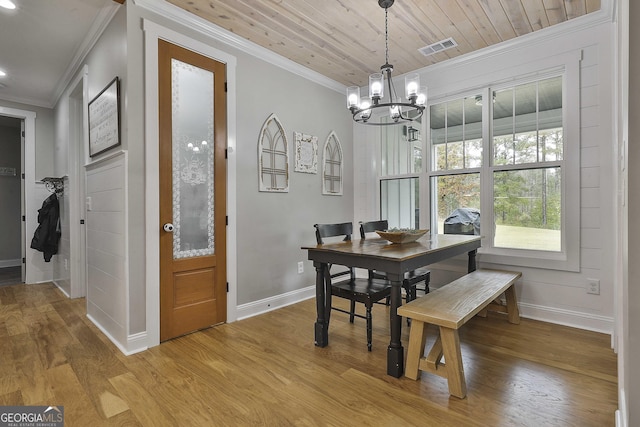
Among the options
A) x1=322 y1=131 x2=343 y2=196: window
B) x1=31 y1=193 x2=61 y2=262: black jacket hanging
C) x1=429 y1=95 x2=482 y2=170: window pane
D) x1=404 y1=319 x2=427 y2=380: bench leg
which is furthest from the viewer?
x1=31 y1=193 x2=61 y2=262: black jacket hanging

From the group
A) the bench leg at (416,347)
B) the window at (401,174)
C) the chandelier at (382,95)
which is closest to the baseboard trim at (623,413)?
the bench leg at (416,347)

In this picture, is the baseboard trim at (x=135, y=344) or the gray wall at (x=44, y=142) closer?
the baseboard trim at (x=135, y=344)

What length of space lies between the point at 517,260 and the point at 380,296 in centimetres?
170

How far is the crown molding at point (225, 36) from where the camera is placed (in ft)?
8.48

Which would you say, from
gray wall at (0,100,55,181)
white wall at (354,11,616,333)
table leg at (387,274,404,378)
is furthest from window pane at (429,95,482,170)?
gray wall at (0,100,55,181)

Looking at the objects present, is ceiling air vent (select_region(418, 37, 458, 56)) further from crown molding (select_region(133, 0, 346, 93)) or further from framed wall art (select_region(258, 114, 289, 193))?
framed wall art (select_region(258, 114, 289, 193))

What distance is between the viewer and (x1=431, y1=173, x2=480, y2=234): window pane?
3.56 m

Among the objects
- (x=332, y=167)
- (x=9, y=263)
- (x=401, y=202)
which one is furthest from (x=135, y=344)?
(x=9, y=263)

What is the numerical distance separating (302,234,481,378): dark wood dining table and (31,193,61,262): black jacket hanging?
3976 millimetres

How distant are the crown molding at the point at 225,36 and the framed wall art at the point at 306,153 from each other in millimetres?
731

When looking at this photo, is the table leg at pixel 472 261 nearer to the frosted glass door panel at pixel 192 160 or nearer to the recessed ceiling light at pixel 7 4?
the frosted glass door panel at pixel 192 160

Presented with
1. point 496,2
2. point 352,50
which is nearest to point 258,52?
point 352,50

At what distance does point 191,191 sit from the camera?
9.19 ft

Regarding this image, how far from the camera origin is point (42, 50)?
3.28 meters
